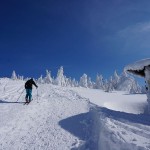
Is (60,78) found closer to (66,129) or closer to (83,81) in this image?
(83,81)

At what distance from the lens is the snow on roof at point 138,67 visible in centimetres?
1764

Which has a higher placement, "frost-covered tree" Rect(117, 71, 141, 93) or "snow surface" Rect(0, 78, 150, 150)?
"frost-covered tree" Rect(117, 71, 141, 93)

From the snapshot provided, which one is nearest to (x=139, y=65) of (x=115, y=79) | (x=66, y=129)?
(x=66, y=129)

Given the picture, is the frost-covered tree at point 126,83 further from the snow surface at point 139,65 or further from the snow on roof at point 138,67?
the snow surface at point 139,65

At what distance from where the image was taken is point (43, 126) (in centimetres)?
1423

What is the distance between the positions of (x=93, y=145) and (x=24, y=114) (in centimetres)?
696

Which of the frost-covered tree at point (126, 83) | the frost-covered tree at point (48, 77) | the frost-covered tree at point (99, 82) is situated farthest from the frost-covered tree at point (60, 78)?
the frost-covered tree at point (126, 83)

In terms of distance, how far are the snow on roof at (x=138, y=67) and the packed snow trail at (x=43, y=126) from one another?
15.8ft

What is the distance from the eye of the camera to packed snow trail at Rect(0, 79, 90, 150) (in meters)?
11.4

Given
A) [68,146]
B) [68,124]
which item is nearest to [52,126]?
[68,124]

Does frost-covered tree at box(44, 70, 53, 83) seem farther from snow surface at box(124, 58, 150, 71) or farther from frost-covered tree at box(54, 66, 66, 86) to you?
snow surface at box(124, 58, 150, 71)

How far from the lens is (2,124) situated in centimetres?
1372

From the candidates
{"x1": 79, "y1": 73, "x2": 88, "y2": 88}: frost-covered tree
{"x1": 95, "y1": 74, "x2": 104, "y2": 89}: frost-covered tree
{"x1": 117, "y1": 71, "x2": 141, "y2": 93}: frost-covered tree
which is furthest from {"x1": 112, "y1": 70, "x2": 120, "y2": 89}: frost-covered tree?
{"x1": 79, "y1": 73, "x2": 88, "y2": 88}: frost-covered tree

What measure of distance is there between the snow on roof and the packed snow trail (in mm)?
4827
